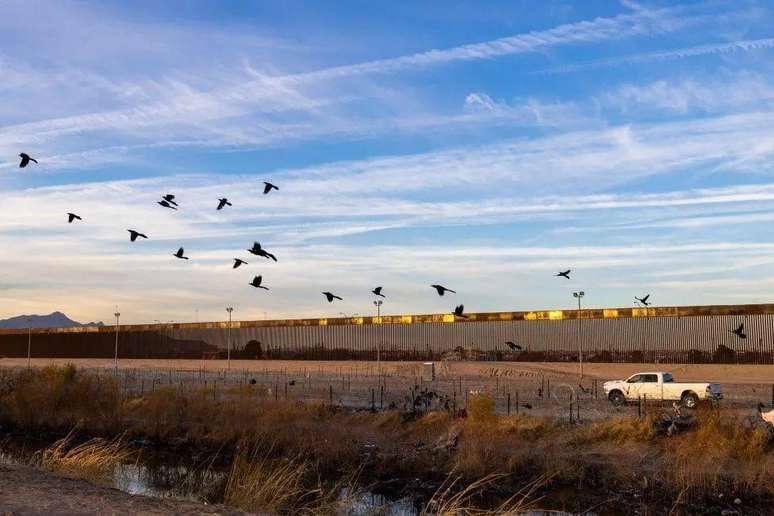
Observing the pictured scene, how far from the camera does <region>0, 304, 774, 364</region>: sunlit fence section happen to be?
203 feet

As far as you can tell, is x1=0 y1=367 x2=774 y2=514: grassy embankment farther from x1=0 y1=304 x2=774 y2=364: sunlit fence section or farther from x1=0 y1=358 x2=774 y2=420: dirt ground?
x1=0 y1=304 x2=774 y2=364: sunlit fence section

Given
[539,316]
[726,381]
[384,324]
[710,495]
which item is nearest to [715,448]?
[710,495]

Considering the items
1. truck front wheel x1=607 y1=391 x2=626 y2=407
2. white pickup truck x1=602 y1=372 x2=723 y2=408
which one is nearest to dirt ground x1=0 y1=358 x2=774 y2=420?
truck front wheel x1=607 y1=391 x2=626 y2=407

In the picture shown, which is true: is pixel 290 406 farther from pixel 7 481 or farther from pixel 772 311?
pixel 772 311

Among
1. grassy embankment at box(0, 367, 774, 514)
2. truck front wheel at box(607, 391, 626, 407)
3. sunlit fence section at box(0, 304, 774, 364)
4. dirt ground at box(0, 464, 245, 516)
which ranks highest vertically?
sunlit fence section at box(0, 304, 774, 364)

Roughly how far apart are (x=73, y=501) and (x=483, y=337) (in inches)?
2425

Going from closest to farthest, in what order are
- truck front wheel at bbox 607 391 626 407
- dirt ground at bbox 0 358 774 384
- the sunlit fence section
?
truck front wheel at bbox 607 391 626 407 < dirt ground at bbox 0 358 774 384 < the sunlit fence section

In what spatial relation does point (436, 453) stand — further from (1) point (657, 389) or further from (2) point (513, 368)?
(2) point (513, 368)

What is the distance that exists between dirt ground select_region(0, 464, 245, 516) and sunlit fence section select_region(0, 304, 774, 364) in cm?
4811

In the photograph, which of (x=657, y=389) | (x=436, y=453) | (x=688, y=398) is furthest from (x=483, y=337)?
(x=436, y=453)

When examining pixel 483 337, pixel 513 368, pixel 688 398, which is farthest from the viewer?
pixel 483 337

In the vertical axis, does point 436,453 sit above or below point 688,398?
below

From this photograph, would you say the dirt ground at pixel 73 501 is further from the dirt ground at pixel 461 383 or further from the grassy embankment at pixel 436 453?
the dirt ground at pixel 461 383

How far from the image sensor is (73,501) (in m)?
14.7
